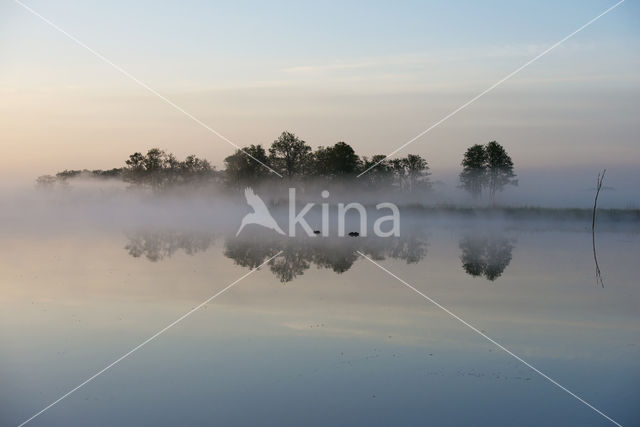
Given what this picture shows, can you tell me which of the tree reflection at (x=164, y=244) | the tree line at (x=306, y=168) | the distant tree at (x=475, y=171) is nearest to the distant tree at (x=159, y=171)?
the tree line at (x=306, y=168)

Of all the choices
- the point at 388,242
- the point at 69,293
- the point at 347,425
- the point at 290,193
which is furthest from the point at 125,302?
the point at 290,193

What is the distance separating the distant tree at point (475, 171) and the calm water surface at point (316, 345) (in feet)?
287

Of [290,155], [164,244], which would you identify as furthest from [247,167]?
[164,244]

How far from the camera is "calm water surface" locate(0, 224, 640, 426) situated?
998 cm

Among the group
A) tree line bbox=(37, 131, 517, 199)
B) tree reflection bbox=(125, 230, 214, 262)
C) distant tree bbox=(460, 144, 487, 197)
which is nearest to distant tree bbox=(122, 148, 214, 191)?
tree line bbox=(37, 131, 517, 199)

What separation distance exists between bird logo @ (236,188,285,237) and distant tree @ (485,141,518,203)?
132ft

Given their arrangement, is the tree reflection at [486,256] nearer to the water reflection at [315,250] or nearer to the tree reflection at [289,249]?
the water reflection at [315,250]

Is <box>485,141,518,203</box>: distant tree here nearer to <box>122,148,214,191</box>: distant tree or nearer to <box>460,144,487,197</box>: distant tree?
<box>460,144,487,197</box>: distant tree

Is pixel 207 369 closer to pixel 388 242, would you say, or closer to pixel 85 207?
pixel 388 242

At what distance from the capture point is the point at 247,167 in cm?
11112

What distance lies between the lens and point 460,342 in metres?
13.7

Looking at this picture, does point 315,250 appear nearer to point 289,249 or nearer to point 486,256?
point 289,249

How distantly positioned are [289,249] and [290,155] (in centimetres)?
7455

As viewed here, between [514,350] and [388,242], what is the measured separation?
90.4 ft
